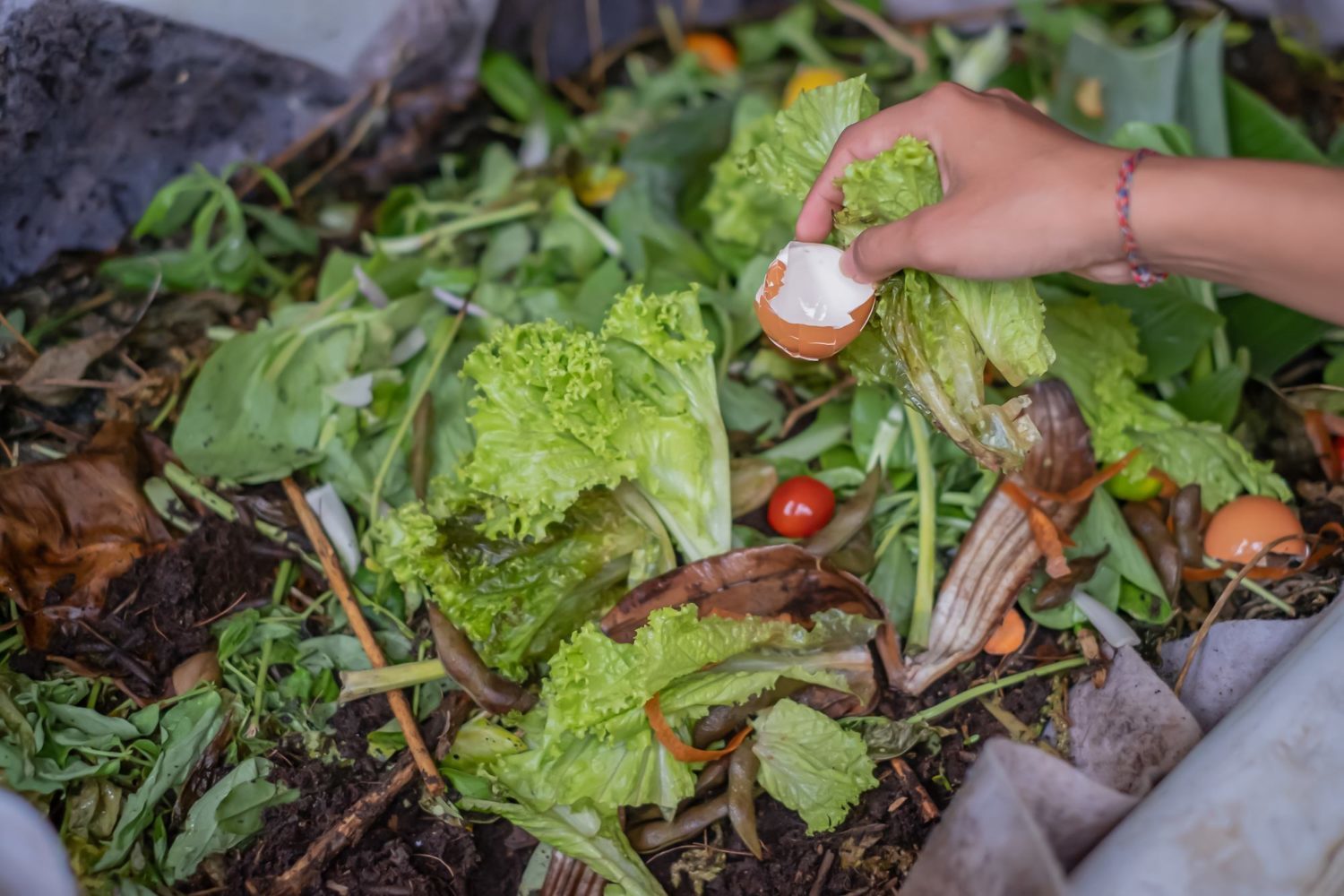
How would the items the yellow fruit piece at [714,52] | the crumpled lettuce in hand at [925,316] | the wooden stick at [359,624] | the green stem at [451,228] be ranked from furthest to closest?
the yellow fruit piece at [714,52], the green stem at [451,228], the wooden stick at [359,624], the crumpled lettuce in hand at [925,316]

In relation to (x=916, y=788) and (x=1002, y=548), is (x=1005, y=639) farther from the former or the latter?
(x=916, y=788)

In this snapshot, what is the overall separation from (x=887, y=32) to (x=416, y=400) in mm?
1704

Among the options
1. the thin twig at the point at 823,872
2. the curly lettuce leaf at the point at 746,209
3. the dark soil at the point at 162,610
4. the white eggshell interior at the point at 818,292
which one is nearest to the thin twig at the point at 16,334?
the dark soil at the point at 162,610

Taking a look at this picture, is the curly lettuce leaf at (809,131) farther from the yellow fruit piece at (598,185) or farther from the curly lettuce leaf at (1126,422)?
the yellow fruit piece at (598,185)

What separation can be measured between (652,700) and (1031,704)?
0.67m

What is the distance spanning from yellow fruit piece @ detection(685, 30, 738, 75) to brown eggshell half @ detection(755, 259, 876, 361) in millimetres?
1482

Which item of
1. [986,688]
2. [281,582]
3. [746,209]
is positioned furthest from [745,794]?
[746,209]

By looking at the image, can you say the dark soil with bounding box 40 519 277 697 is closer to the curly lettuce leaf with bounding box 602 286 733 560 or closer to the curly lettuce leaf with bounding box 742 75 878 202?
the curly lettuce leaf with bounding box 602 286 733 560

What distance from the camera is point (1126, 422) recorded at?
184 centimetres

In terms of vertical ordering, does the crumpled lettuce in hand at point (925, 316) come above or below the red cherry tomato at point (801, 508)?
above

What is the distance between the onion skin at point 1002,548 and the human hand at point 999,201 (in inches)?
16.7

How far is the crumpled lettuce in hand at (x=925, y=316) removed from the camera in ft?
4.70

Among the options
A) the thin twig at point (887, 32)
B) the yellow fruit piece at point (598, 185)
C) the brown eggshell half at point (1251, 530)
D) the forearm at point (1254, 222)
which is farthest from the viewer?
the thin twig at point (887, 32)

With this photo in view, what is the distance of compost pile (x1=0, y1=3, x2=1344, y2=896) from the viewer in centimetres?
156
